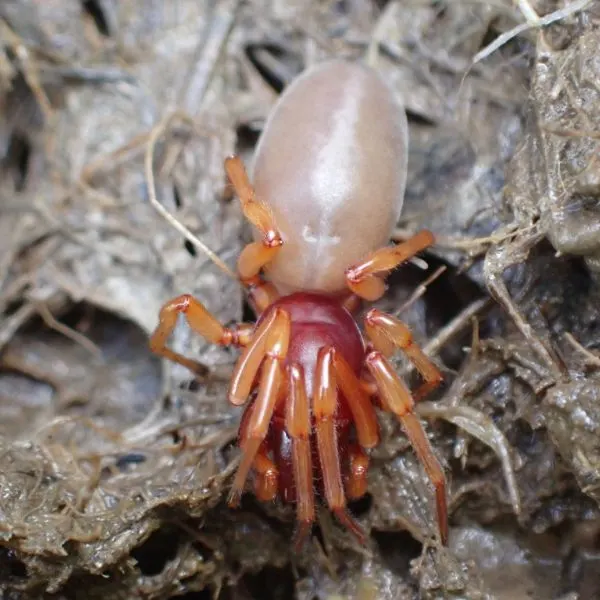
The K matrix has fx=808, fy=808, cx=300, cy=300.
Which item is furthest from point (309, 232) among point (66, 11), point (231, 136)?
point (66, 11)

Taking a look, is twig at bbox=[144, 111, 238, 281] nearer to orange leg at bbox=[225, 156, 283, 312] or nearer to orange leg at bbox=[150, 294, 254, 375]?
orange leg at bbox=[225, 156, 283, 312]

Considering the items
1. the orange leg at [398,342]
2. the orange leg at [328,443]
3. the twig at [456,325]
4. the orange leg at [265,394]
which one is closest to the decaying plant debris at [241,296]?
the twig at [456,325]

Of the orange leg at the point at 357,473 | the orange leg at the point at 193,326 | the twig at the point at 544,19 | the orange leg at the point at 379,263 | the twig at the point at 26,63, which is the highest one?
the twig at the point at 544,19

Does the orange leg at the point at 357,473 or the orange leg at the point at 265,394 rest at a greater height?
the orange leg at the point at 265,394

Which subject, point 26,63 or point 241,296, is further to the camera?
point 26,63

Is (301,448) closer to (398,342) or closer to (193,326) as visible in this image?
(398,342)

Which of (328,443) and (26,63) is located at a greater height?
(26,63)

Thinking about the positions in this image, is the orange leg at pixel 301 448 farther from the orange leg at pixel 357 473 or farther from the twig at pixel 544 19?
the twig at pixel 544 19

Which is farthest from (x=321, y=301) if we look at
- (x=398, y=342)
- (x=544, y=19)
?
(x=544, y=19)
